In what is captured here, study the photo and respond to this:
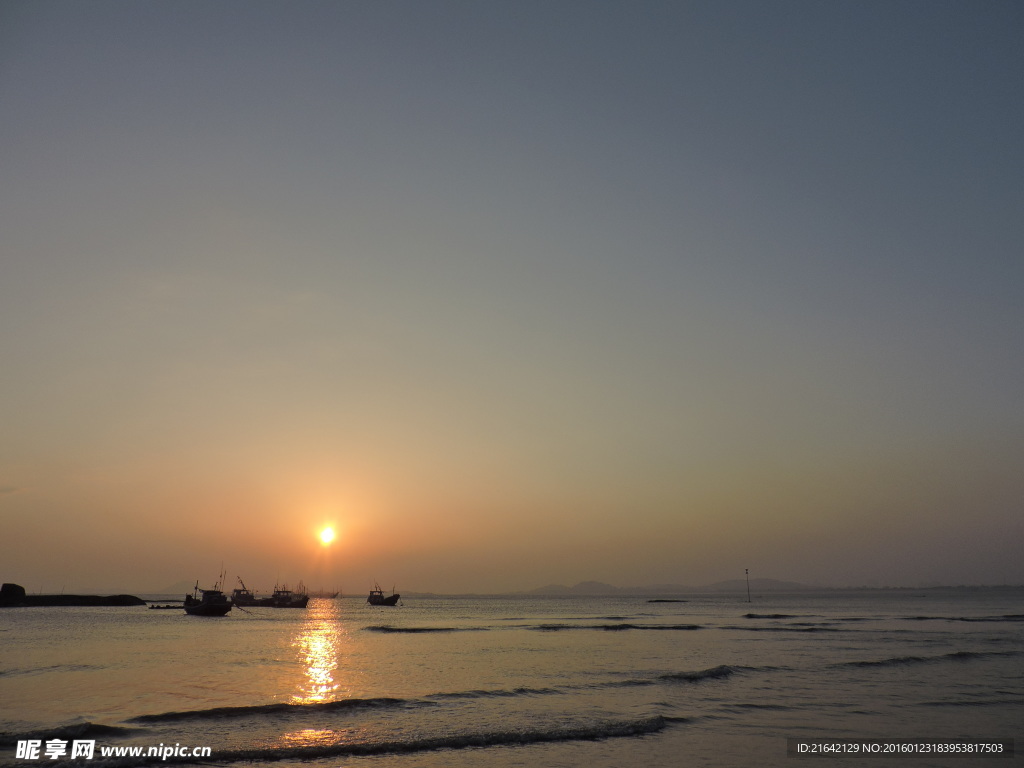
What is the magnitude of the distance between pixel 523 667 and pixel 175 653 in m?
23.6

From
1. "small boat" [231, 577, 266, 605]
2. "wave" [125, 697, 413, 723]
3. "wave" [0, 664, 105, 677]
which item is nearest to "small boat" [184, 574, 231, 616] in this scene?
"small boat" [231, 577, 266, 605]

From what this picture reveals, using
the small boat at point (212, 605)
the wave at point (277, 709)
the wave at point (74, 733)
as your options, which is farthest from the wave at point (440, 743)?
the small boat at point (212, 605)

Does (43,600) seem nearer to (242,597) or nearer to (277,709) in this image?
(242,597)

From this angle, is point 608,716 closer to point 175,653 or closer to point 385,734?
point 385,734

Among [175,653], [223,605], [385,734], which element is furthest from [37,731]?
[223,605]

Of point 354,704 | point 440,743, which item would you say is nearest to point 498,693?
point 354,704

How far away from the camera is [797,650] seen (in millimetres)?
45969

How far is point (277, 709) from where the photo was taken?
2322 cm

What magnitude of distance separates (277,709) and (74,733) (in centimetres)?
629

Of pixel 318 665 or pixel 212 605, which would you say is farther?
pixel 212 605

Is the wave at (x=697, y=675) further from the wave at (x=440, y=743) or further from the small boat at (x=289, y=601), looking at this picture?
the small boat at (x=289, y=601)

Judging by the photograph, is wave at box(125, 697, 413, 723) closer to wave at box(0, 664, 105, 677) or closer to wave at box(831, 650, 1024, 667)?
wave at box(0, 664, 105, 677)

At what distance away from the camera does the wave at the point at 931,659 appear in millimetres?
36562

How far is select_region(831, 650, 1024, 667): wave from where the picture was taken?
36562mm
